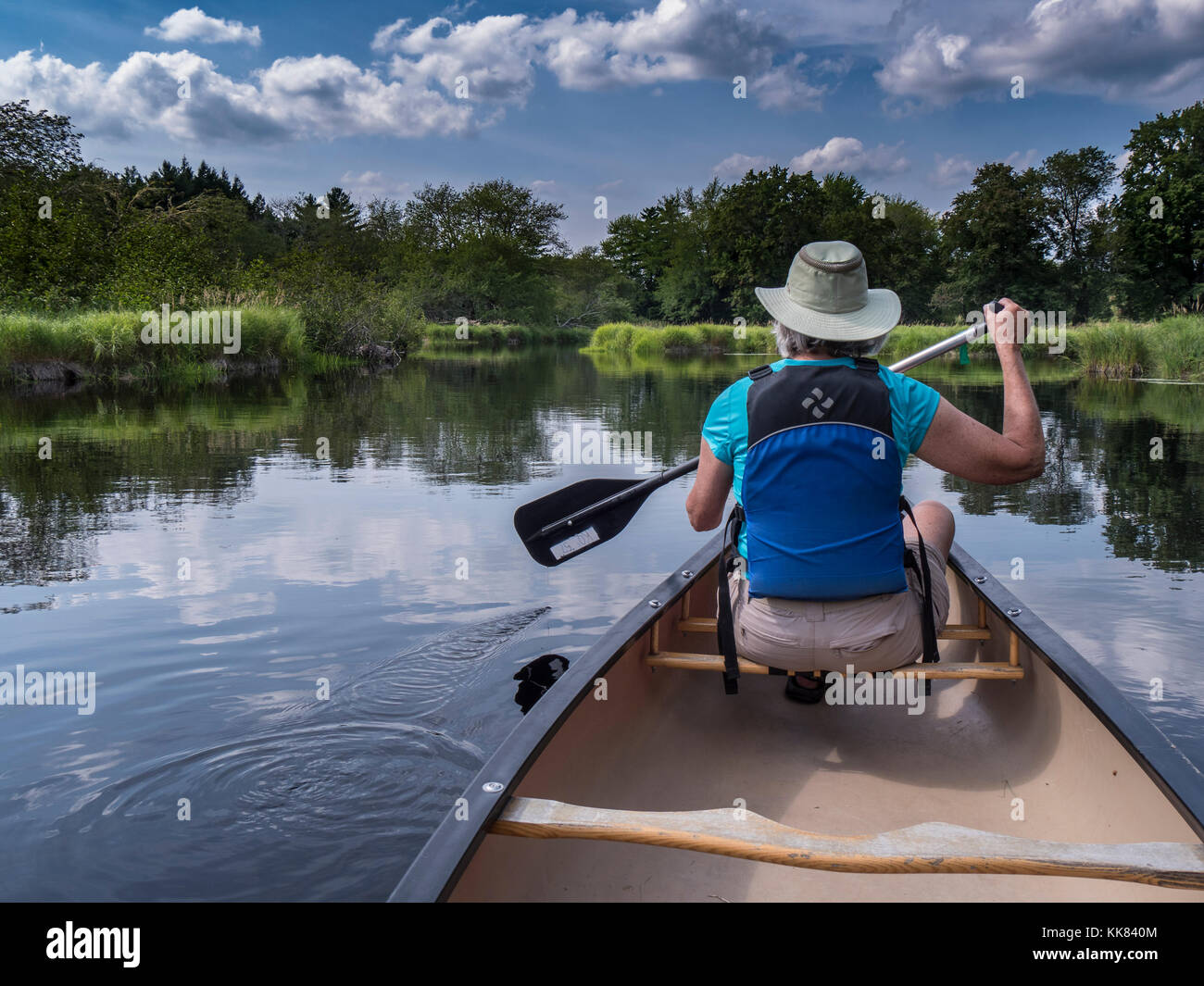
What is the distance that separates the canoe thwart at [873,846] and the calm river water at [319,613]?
1.03 m

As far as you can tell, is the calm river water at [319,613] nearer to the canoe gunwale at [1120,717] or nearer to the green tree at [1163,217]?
→ the canoe gunwale at [1120,717]

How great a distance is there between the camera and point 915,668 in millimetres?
3057

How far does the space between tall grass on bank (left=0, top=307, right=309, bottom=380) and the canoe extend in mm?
16850

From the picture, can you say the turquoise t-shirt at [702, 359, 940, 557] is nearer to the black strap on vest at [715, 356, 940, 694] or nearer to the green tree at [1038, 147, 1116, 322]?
the black strap on vest at [715, 356, 940, 694]

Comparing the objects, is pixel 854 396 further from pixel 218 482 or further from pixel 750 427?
pixel 218 482

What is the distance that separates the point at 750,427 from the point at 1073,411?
574 inches

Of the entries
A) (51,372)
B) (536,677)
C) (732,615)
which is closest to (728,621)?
(732,615)

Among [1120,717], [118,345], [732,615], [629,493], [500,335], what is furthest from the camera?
[500,335]

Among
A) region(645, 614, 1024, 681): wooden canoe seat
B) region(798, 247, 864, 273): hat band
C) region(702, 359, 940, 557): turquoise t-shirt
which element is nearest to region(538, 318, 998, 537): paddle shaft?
region(645, 614, 1024, 681): wooden canoe seat

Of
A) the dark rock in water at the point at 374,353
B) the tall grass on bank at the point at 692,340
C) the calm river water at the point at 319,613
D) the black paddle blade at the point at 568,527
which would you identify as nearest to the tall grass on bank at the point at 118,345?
the dark rock in water at the point at 374,353

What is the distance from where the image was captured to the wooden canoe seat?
120 inches

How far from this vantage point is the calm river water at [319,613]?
310cm

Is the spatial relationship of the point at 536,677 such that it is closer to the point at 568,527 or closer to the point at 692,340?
the point at 568,527

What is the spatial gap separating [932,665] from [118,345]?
1830cm
